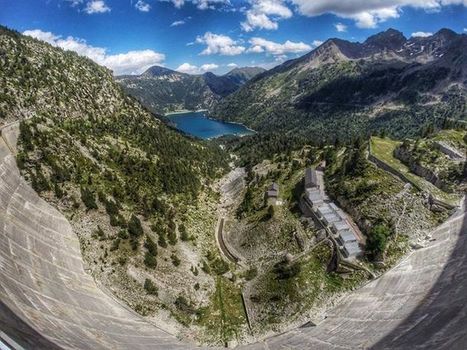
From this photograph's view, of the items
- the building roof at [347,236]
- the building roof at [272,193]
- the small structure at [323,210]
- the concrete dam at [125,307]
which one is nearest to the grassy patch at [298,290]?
the concrete dam at [125,307]

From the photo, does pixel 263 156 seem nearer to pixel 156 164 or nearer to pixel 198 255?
pixel 156 164

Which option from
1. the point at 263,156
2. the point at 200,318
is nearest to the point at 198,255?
the point at 200,318

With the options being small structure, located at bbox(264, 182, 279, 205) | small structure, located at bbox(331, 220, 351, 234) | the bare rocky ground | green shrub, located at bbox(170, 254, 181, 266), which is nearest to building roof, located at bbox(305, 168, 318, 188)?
small structure, located at bbox(264, 182, 279, 205)

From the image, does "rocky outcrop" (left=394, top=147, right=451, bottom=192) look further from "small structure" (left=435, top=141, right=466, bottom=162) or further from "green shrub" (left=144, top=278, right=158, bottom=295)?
"green shrub" (left=144, top=278, right=158, bottom=295)

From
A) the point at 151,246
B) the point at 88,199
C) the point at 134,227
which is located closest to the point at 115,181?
the point at 88,199

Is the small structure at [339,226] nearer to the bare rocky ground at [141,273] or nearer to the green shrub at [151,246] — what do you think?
the bare rocky ground at [141,273]
